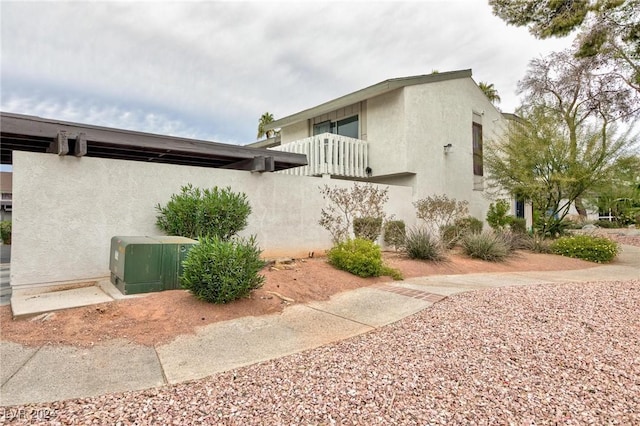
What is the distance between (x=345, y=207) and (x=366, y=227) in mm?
826

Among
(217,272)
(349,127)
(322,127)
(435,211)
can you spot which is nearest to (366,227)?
(435,211)

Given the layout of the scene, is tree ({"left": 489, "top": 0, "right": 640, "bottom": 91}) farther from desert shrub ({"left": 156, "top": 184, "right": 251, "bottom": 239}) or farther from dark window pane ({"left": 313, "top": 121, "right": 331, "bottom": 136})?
desert shrub ({"left": 156, "top": 184, "right": 251, "bottom": 239})

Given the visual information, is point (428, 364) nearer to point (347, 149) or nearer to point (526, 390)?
point (526, 390)

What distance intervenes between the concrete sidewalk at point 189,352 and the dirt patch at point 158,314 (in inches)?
6.9

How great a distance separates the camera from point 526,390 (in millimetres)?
2678

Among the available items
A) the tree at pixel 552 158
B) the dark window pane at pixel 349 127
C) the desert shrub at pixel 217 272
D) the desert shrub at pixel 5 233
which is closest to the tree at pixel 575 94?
the tree at pixel 552 158

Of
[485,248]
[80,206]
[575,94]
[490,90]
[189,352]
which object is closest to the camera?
[189,352]

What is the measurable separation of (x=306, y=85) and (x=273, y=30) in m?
5.60

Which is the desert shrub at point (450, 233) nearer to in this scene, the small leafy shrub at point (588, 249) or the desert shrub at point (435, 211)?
the desert shrub at point (435, 211)

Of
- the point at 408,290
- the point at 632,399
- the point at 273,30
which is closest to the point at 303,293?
the point at 408,290

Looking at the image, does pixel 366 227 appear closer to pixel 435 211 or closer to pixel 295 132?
pixel 435 211

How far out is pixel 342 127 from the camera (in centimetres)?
1470

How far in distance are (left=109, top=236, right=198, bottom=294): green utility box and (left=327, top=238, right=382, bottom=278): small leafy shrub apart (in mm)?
3220

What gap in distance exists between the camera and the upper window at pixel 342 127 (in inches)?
558
